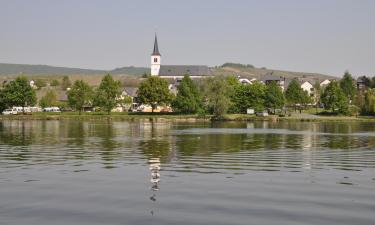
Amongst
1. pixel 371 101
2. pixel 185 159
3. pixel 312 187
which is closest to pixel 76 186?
pixel 312 187

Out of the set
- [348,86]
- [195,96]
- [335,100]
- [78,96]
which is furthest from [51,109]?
[348,86]

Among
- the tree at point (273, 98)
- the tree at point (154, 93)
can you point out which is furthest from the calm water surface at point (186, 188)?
the tree at point (154, 93)

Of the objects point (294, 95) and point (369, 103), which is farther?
point (294, 95)

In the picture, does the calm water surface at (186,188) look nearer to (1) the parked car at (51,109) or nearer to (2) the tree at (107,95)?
(2) the tree at (107,95)

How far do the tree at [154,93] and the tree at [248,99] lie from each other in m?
17.3

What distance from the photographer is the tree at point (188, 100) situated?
13580cm

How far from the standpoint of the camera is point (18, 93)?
468ft

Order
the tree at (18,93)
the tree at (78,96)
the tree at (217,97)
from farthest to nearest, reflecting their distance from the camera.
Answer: the tree at (78,96) → the tree at (18,93) → the tree at (217,97)

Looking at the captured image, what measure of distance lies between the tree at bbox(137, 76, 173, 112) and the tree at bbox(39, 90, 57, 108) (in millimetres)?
39249

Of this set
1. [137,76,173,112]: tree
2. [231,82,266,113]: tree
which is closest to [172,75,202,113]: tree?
[137,76,173,112]: tree

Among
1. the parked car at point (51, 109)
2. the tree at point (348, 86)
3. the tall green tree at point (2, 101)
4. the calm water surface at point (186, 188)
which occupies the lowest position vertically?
the calm water surface at point (186, 188)

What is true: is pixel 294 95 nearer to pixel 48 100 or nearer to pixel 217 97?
pixel 217 97

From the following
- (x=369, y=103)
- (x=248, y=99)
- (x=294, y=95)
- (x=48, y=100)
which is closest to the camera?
(x=369, y=103)

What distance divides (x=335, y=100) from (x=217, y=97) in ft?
105
